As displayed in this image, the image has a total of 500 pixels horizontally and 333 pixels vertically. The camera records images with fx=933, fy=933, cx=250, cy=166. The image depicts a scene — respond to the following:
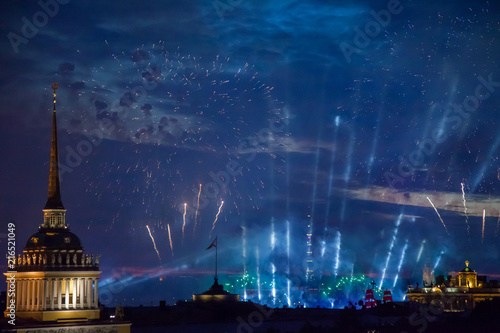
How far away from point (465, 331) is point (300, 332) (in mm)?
29283

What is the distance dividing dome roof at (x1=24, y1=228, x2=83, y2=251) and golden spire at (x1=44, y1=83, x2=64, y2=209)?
2820mm

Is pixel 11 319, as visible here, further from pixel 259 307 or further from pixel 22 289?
pixel 259 307

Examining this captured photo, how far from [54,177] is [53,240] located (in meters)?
7.33

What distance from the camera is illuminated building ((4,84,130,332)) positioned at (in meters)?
87.6

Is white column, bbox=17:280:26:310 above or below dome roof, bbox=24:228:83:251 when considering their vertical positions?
Result: below

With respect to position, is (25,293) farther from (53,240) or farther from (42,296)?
(53,240)

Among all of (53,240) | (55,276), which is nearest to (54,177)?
(53,240)

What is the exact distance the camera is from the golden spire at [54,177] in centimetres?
9188

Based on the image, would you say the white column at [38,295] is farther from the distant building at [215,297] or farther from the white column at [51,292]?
the distant building at [215,297]

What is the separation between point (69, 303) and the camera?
3511 inches

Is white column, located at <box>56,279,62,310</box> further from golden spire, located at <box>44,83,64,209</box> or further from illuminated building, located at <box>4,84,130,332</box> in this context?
golden spire, located at <box>44,83,64,209</box>

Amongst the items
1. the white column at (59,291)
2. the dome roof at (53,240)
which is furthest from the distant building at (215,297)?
the white column at (59,291)

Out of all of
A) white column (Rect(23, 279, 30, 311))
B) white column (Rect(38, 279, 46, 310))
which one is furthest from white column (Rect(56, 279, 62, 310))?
white column (Rect(23, 279, 30, 311))

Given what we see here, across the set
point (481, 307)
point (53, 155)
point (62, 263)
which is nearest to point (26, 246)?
point (62, 263)
